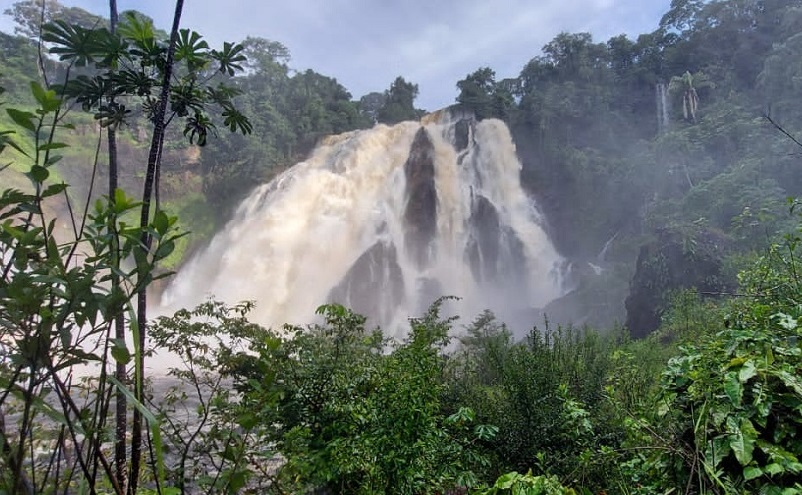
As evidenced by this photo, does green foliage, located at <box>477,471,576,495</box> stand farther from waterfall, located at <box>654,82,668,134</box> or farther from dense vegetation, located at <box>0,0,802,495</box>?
waterfall, located at <box>654,82,668,134</box>

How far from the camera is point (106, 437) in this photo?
Answer: 1.01 m

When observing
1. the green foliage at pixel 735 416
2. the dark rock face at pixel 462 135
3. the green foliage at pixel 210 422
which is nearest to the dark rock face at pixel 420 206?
the dark rock face at pixel 462 135

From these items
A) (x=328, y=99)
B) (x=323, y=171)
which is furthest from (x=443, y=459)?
(x=328, y=99)

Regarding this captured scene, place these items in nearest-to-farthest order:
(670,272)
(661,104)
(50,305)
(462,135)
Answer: (50,305) → (670,272) → (462,135) → (661,104)

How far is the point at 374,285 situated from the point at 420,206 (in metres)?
4.88

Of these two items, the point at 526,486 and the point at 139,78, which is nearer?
the point at 526,486

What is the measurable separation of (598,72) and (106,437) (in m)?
30.8

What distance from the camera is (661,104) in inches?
1025

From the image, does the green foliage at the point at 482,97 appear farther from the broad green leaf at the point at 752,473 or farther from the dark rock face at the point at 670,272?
the broad green leaf at the point at 752,473

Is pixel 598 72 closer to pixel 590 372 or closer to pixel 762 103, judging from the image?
pixel 762 103

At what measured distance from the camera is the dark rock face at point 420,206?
21344mm

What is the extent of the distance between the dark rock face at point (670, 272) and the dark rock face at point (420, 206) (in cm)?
925

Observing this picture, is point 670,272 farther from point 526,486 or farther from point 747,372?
point 526,486

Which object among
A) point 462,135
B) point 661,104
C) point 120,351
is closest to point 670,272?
point 462,135
